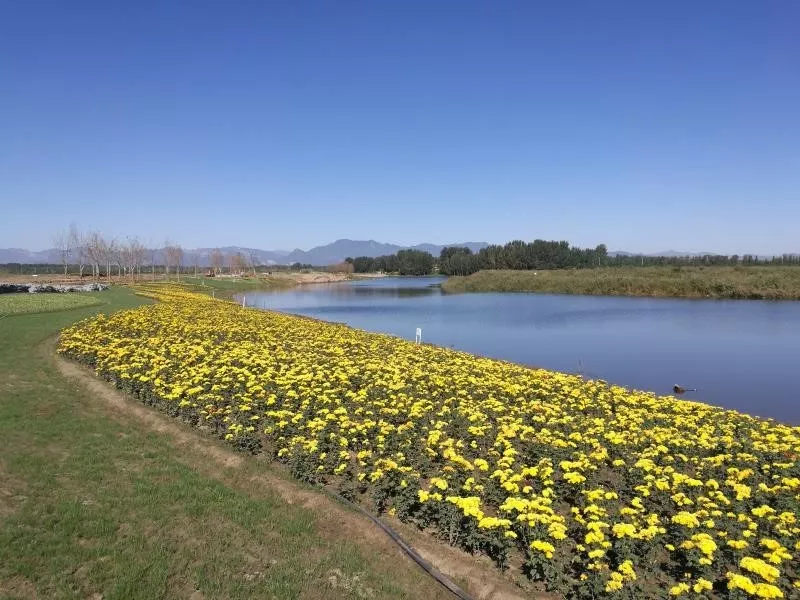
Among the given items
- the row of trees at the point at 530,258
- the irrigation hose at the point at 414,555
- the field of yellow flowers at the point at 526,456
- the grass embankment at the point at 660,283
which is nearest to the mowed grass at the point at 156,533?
the irrigation hose at the point at 414,555

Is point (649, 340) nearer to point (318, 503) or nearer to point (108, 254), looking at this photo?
point (318, 503)

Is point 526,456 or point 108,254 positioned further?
point 108,254

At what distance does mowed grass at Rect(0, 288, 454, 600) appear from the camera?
239 inches

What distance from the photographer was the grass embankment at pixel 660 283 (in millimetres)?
63594

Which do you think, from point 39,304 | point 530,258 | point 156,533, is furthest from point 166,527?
point 530,258

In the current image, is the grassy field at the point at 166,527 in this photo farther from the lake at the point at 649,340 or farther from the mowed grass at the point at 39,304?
the mowed grass at the point at 39,304

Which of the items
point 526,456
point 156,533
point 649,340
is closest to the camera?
point 156,533

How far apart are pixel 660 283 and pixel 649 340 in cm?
4379

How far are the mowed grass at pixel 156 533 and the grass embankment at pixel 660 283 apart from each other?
68.9 m

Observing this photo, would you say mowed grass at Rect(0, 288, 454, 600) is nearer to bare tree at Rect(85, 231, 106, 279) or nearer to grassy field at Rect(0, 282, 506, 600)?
grassy field at Rect(0, 282, 506, 600)

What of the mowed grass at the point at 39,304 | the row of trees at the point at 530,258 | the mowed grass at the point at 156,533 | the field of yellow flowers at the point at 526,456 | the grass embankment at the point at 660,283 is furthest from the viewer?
the row of trees at the point at 530,258

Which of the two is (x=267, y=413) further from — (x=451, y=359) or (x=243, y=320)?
(x=243, y=320)

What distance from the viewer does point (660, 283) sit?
237 feet

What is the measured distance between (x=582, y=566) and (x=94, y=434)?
9219 millimetres
